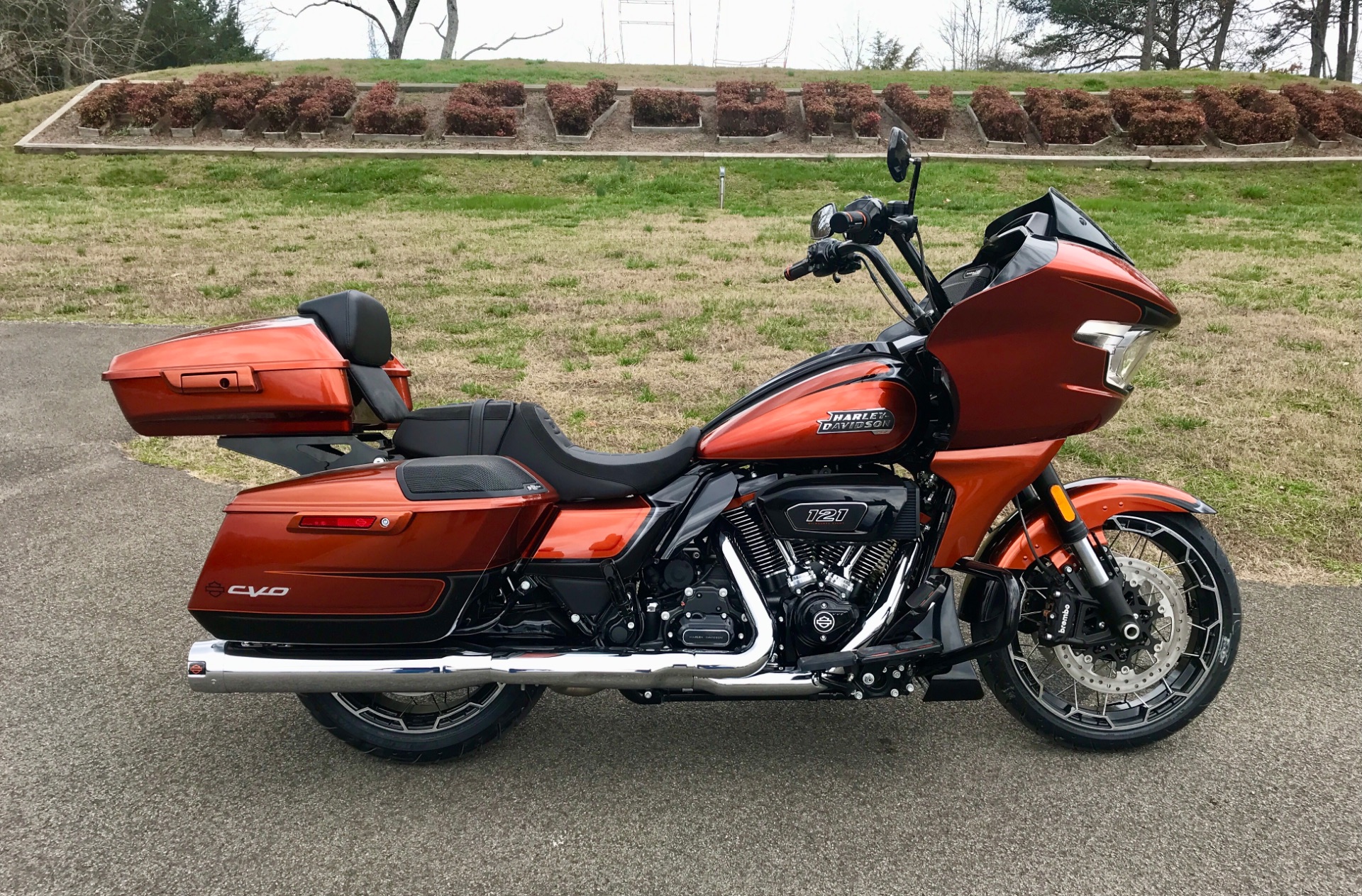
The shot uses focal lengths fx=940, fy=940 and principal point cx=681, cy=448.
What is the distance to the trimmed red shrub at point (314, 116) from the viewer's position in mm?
18234

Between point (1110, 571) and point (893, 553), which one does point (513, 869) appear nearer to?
point (893, 553)

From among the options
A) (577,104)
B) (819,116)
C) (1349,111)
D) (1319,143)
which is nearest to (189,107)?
(577,104)

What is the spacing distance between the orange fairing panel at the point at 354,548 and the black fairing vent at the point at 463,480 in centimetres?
2

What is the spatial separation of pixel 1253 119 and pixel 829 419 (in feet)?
64.3

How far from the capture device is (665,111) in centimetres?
1919

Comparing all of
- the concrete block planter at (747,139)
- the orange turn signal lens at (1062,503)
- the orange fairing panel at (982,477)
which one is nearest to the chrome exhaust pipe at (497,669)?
the orange fairing panel at (982,477)

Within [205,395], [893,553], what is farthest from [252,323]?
[893,553]

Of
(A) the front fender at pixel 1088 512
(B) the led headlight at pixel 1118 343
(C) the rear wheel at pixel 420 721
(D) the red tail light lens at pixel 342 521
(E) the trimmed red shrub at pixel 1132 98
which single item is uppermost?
(E) the trimmed red shrub at pixel 1132 98

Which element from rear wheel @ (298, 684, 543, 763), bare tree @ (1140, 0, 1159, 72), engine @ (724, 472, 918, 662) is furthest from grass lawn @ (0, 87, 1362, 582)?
bare tree @ (1140, 0, 1159, 72)

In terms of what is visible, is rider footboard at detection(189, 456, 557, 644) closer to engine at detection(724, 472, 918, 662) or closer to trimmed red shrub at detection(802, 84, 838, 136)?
engine at detection(724, 472, 918, 662)

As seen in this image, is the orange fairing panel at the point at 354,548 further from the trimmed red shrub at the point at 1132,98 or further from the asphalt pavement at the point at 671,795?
the trimmed red shrub at the point at 1132,98

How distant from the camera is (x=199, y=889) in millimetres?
2422

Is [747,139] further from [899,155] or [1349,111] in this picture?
[899,155]

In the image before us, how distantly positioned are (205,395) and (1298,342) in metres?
8.39
